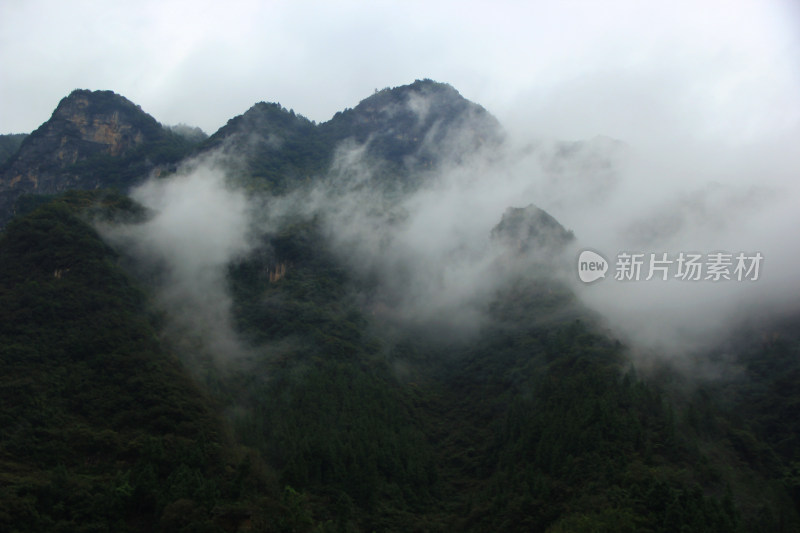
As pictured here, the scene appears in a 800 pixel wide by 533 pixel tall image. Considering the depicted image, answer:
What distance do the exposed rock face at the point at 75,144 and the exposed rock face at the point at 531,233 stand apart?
68.4 metres

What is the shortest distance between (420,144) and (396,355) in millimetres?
77904

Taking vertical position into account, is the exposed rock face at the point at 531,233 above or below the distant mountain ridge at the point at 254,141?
below

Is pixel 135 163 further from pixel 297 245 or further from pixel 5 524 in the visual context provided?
pixel 5 524

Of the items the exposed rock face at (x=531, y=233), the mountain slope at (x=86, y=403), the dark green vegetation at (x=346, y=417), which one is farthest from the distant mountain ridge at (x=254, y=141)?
the mountain slope at (x=86, y=403)

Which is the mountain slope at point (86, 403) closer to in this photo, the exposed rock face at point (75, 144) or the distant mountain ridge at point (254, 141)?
the distant mountain ridge at point (254, 141)

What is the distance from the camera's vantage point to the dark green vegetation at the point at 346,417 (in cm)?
4797

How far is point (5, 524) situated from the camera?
4125 cm

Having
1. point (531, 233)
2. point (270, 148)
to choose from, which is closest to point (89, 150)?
point (270, 148)

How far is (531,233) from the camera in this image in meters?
102

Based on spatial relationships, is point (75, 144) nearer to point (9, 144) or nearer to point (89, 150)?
point (89, 150)

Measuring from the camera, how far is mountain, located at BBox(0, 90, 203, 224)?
127m

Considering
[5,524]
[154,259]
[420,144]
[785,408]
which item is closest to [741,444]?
[785,408]

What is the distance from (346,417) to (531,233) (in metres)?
46.6

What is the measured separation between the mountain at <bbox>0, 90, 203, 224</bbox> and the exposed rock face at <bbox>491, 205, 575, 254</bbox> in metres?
62.5
